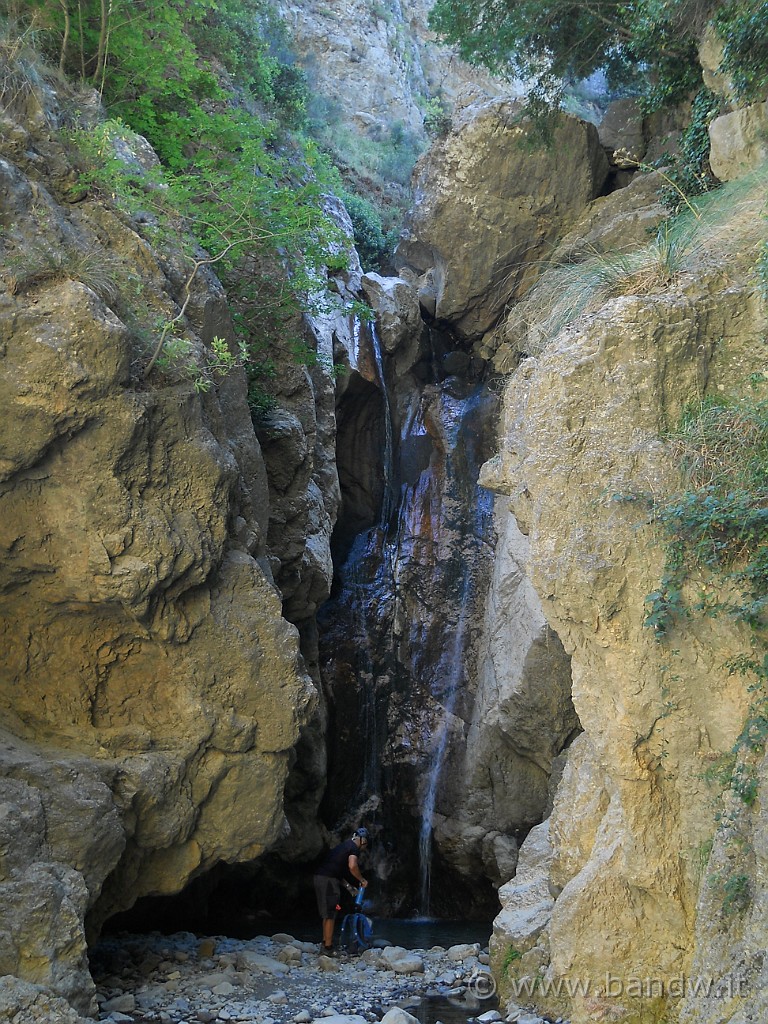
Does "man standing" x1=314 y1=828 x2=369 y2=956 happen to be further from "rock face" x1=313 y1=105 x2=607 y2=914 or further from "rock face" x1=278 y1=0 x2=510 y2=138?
"rock face" x1=278 y1=0 x2=510 y2=138

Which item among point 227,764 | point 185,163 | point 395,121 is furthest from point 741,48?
point 395,121

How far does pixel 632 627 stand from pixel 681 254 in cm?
316

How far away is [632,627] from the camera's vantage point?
6566mm

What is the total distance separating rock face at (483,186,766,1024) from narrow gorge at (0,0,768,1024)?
0.02 m

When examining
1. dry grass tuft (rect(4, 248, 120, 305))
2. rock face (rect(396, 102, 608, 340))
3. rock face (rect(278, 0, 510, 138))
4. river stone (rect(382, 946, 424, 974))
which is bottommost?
river stone (rect(382, 946, 424, 974))

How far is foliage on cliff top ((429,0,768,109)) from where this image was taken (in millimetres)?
11617

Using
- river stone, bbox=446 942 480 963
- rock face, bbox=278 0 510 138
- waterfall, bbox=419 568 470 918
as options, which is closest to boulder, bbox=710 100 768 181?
waterfall, bbox=419 568 470 918

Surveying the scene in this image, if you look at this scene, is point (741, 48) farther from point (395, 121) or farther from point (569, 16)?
point (395, 121)

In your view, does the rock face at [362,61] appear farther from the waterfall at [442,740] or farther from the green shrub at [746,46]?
the green shrub at [746,46]

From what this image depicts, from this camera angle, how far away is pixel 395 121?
91.2ft

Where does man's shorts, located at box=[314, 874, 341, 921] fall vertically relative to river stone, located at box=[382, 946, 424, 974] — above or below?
above

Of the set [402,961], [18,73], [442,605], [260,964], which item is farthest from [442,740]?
[18,73]

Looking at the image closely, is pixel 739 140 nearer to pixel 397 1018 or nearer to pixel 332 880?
pixel 397 1018

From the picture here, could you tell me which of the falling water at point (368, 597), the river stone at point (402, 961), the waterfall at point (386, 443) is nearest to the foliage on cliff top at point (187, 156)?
the waterfall at point (386, 443)
